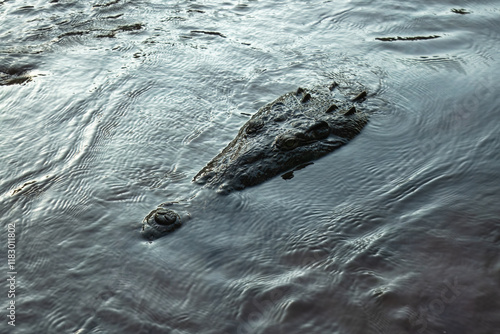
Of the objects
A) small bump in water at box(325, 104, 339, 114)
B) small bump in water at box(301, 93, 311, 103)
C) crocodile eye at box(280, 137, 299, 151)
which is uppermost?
small bump in water at box(301, 93, 311, 103)

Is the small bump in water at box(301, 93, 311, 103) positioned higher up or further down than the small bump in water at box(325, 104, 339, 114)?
higher up

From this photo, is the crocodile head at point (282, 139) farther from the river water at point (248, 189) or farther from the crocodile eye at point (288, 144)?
the river water at point (248, 189)

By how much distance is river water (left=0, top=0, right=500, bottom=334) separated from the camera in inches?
167

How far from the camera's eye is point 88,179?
5.89m

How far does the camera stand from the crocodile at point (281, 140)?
5.65m

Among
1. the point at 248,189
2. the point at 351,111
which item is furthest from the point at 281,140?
the point at 351,111

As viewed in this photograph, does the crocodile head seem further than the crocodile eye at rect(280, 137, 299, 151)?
No

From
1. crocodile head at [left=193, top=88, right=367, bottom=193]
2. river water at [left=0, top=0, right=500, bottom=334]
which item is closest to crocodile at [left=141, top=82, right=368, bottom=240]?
crocodile head at [left=193, top=88, right=367, bottom=193]

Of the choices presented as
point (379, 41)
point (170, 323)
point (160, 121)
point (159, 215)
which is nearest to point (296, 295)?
point (170, 323)

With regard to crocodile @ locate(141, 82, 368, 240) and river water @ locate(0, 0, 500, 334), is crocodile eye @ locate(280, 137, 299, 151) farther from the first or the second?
river water @ locate(0, 0, 500, 334)

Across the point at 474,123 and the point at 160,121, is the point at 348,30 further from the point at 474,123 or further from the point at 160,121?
the point at 160,121

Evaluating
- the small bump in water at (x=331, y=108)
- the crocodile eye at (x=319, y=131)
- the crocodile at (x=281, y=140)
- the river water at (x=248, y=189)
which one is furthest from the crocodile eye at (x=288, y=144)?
the small bump in water at (x=331, y=108)

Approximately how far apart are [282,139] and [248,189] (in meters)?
0.74

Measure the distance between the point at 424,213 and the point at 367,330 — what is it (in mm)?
1569
